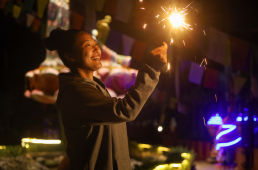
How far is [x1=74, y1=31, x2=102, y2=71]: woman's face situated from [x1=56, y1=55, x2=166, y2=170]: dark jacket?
0.42ft

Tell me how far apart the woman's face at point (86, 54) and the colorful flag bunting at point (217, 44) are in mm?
4262

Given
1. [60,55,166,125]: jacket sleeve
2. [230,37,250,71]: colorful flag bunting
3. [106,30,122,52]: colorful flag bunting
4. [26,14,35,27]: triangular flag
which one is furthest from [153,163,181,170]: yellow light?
[26,14,35,27]: triangular flag

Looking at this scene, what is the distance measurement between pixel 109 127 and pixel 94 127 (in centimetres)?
9

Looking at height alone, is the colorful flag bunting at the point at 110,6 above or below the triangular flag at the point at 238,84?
above

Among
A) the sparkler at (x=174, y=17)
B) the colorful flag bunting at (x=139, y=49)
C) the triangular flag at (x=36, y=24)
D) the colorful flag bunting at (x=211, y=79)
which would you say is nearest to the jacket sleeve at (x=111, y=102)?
the sparkler at (x=174, y=17)

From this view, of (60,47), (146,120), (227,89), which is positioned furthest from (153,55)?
(146,120)

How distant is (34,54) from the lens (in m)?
14.5

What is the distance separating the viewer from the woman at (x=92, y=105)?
4.60 ft

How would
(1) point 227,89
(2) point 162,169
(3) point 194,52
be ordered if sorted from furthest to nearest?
1. (3) point 194,52
2. (1) point 227,89
3. (2) point 162,169

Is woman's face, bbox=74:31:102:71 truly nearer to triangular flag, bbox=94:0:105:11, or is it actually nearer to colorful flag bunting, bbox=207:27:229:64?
triangular flag, bbox=94:0:105:11

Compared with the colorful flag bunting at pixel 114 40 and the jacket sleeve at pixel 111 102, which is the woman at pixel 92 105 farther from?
the colorful flag bunting at pixel 114 40

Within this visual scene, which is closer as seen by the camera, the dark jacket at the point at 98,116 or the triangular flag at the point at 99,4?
the dark jacket at the point at 98,116

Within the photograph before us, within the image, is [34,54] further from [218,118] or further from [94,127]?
[94,127]

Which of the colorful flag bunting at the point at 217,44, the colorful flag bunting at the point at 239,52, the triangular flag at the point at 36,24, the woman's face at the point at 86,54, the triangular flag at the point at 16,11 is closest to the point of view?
the woman's face at the point at 86,54
